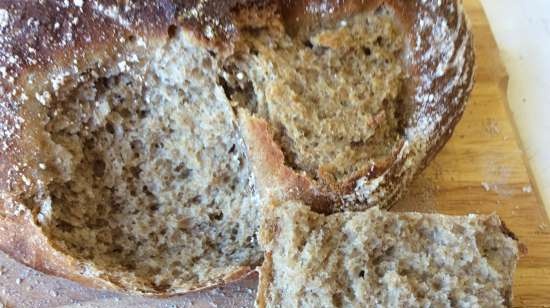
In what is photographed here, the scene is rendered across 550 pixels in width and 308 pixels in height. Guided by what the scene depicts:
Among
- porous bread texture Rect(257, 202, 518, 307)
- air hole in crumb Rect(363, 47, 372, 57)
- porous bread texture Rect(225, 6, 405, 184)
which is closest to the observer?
porous bread texture Rect(257, 202, 518, 307)

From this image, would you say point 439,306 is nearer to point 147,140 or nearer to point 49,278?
point 147,140

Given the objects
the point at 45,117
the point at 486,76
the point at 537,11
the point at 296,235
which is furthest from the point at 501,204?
the point at 45,117

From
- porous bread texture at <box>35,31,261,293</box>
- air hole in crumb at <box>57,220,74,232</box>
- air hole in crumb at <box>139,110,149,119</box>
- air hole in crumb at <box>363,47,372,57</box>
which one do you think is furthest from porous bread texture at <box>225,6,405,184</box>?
air hole in crumb at <box>57,220,74,232</box>

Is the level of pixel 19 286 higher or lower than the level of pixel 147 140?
lower

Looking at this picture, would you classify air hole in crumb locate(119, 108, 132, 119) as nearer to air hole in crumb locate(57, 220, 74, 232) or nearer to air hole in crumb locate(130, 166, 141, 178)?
air hole in crumb locate(130, 166, 141, 178)

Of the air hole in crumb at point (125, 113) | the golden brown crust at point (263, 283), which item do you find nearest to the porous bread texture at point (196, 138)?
the air hole in crumb at point (125, 113)

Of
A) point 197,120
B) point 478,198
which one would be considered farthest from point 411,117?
point 197,120
